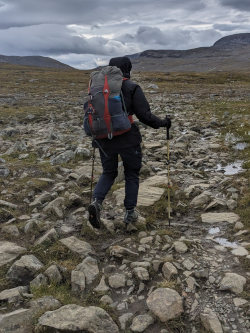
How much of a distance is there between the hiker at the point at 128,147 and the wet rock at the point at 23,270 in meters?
1.56

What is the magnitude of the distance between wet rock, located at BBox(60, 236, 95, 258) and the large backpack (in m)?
2.07

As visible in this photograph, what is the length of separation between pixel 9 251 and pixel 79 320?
2.39 meters

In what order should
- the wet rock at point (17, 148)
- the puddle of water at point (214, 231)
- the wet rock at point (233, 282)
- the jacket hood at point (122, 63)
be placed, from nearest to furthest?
the wet rock at point (233, 282) < the jacket hood at point (122, 63) < the puddle of water at point (214, 231) < the wet rock at point (17, 148)

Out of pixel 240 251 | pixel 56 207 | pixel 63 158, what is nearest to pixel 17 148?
pixel 63 158

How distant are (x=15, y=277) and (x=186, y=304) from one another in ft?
8.60

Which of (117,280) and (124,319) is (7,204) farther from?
(124,319)

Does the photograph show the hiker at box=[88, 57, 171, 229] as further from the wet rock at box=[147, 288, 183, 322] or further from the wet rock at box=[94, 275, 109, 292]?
the wet rock at box=[147, 288, 183, 322]

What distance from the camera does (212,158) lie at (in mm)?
11984

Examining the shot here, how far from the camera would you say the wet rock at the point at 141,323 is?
416 cm

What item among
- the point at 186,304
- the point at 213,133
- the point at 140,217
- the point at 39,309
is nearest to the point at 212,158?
the point at 213,133

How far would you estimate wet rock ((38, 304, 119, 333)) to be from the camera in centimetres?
388

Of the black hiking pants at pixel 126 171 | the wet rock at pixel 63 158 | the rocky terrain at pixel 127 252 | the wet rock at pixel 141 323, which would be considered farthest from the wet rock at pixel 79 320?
the wet rock at pixel 63 158

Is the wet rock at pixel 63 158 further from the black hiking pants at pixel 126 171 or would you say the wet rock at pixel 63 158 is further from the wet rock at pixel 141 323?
the wet rock at pixel 141 323

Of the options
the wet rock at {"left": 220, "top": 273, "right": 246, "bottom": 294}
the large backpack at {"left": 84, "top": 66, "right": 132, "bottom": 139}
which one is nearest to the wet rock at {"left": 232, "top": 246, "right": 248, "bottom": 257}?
the wet rock at {"left": 220, "top": 273, "right": 246, "bottom": 294}
